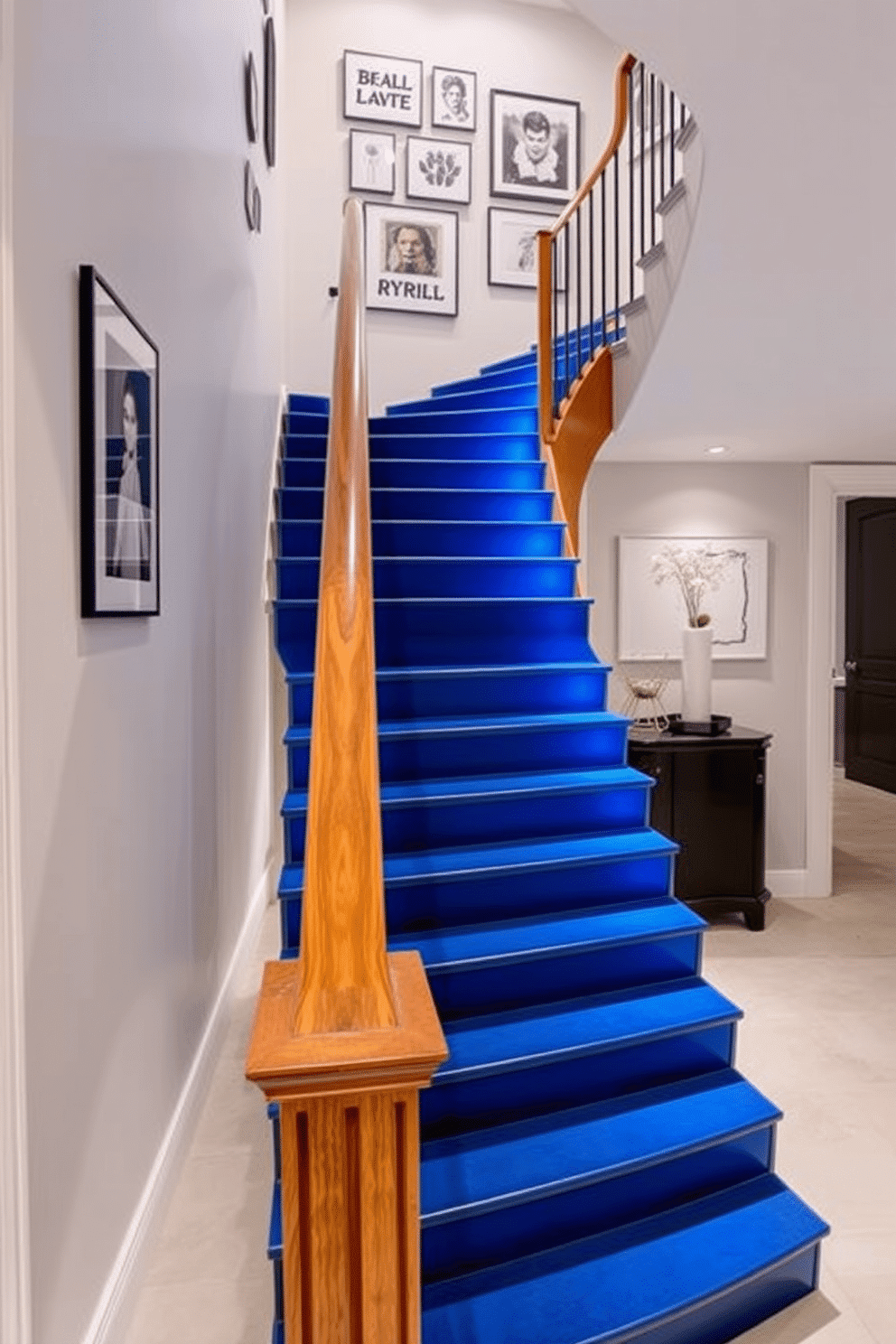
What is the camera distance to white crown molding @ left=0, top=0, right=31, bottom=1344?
3.95ft

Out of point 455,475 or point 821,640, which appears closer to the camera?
point 455,475

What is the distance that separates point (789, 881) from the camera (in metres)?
4.94

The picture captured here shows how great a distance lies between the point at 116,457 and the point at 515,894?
153 cm

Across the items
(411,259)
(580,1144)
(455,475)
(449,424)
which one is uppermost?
(411,259)

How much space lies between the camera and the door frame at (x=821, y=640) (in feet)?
16.1

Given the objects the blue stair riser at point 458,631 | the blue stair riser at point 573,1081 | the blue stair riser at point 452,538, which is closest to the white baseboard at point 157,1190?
the blue stair riser at point 573,1081

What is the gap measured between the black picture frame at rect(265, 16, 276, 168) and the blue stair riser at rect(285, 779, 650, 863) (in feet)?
10.8

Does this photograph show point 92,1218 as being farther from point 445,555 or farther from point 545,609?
point 445,555

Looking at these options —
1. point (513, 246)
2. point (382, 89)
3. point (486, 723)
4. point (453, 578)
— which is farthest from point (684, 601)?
point (382, 89)

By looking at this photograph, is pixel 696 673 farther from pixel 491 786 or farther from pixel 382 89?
pixel 382 89

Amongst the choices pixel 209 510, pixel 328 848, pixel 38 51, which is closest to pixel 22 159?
pixel 38 51

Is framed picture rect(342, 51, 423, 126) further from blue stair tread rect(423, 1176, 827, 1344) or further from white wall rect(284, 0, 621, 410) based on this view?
blue stair tread rect(423, 1176, 827, 1344)

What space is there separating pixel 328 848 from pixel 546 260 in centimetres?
351

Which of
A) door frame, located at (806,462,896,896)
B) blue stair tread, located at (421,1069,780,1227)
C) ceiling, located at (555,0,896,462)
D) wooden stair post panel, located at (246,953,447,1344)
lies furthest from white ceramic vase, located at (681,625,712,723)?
wooden stair post panel, located at (246,953,447,1344)
